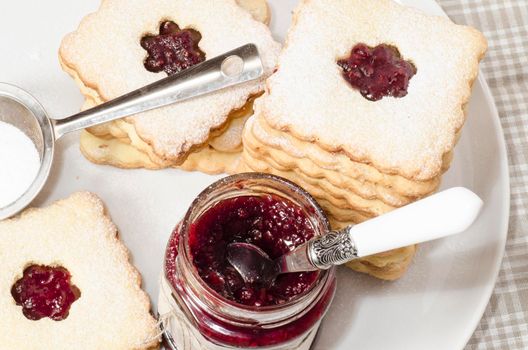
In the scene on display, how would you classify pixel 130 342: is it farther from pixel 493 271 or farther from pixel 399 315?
pixel 493 271

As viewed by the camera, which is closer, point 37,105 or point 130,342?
point 130,342

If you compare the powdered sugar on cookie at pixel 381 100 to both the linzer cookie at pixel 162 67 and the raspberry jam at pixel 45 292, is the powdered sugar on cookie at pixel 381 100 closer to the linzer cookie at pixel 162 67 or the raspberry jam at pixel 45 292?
the linzer cookie at pixel 162 67

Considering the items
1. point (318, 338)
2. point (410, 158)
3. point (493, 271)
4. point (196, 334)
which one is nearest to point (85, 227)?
point (196, 334)

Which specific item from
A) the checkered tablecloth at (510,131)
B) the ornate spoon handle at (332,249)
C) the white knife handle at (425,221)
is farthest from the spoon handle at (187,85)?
the checkered tablecloth at (510,131)

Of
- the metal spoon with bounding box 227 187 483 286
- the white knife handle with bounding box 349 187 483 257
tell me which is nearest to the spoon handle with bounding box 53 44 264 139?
the metal spoon with bounding box 227 187 483 286

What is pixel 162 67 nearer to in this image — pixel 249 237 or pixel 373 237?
pixel 249 237

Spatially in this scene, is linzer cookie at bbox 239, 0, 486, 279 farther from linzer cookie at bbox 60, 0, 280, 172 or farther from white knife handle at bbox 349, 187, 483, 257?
white knife handle at bbox 349, 187, 483, 257
